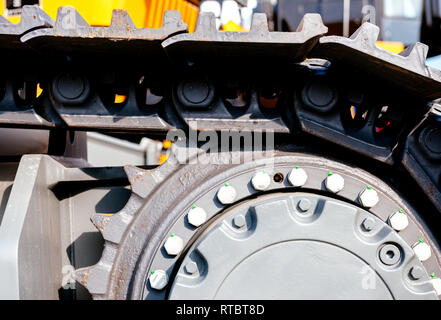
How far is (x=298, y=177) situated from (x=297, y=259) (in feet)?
0.79

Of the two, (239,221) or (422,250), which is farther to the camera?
(422,250)

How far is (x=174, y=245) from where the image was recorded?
1562mm

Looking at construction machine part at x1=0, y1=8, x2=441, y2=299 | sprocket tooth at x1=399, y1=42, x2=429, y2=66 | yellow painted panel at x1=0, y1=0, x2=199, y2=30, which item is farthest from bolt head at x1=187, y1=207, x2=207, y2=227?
yellow painted panel at x1=0, y1=0, x2=199, y2=30

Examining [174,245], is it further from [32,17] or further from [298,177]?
[32,17]

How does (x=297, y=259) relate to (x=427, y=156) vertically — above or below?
below

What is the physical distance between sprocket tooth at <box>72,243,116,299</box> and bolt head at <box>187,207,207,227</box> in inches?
11.1

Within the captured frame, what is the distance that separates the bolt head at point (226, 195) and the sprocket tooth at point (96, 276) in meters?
0.39

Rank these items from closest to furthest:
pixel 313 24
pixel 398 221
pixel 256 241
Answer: pixel 313 24, pixel 256 241, pixel 398 221

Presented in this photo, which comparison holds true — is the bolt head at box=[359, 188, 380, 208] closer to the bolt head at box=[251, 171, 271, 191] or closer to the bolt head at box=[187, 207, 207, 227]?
Result: the bolt head at box=[251, 171, 271, 191]

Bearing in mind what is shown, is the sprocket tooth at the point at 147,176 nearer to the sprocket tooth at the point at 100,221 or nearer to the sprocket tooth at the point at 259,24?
the sprocket tooth at the point at 100,221

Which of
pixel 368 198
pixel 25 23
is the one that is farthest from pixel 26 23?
pixel 368 198
